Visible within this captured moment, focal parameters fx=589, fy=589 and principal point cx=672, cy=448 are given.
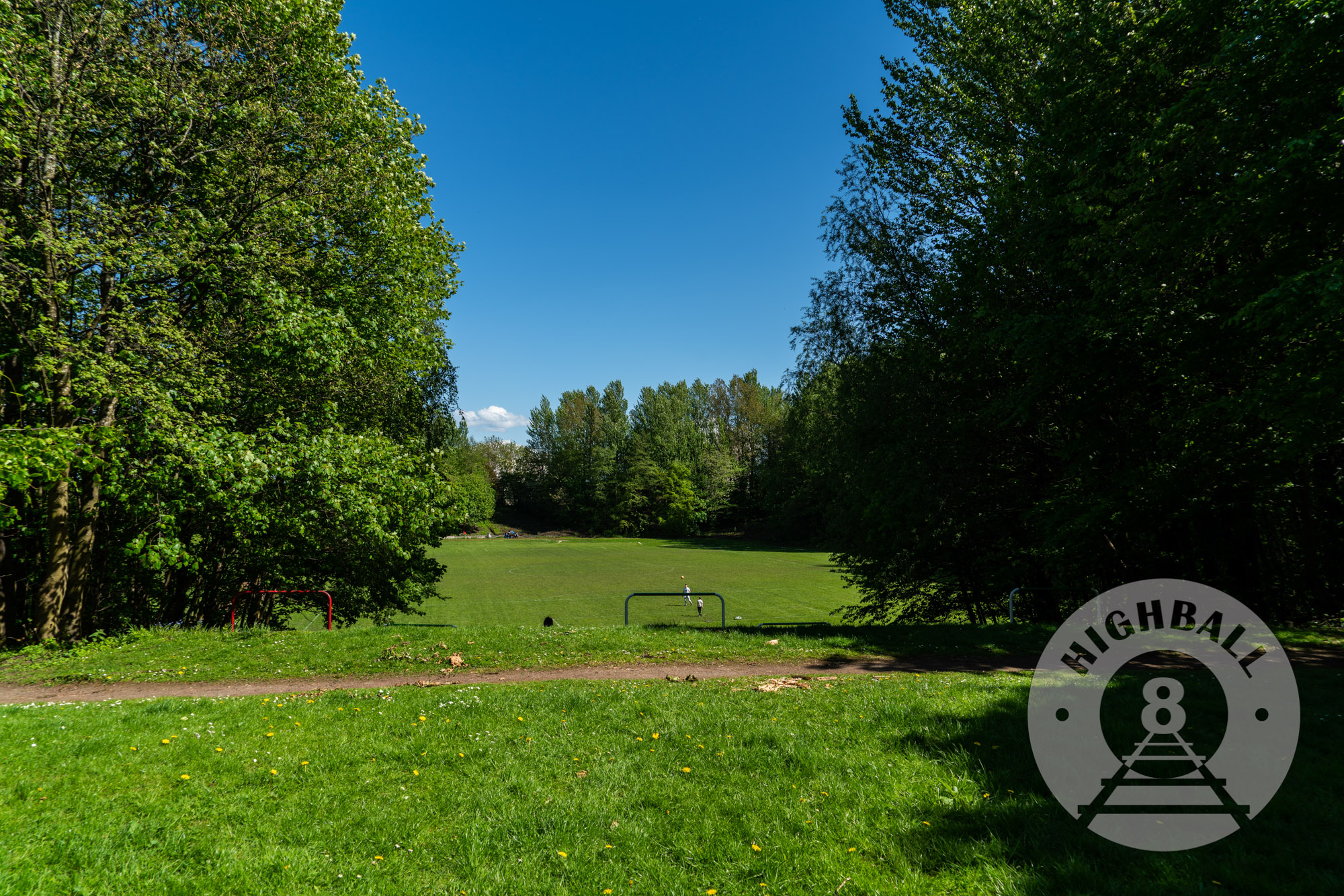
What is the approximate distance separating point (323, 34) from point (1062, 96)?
50.5ft

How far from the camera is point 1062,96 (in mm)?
11398

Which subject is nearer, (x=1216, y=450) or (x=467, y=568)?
(x=1216, y=450)

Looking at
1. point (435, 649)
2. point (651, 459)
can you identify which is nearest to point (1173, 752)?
point (435, 649)

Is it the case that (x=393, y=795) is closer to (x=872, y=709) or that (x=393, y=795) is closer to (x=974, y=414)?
(x=872, y=709)

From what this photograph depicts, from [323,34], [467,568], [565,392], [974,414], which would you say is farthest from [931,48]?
[565,392]

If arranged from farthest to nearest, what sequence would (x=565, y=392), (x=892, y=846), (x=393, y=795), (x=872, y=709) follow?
(x=565, y=392) → (x=872, y=709) → (x=393, y=795) → (x=892, y=846)

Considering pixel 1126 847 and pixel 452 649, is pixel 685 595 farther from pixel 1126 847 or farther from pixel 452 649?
pixel 1126 847

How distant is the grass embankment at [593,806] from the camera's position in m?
3.59

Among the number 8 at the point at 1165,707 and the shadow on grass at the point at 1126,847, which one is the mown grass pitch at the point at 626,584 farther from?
the shadow on grass at the point at 1126,847

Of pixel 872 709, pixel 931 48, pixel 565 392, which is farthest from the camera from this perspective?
pixel 565 392

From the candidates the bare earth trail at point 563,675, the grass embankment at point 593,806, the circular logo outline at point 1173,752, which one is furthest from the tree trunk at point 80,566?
the circular logo outline at point 1173,752

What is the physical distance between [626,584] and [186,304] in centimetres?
2676

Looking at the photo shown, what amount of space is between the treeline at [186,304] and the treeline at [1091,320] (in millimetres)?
12144

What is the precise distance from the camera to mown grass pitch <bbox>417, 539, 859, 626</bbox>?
991 inches
